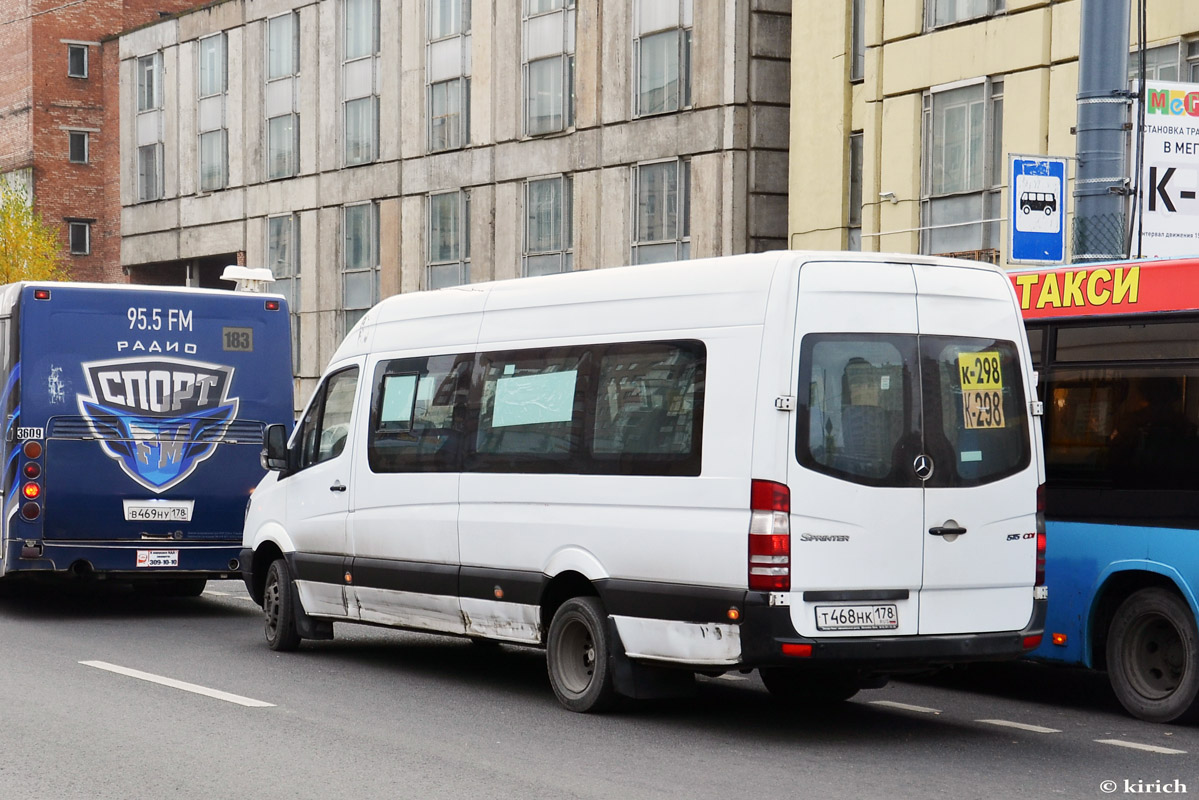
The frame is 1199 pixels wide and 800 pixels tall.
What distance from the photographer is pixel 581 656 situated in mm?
10047

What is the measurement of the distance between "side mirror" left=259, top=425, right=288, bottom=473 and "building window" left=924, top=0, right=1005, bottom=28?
1723 cm

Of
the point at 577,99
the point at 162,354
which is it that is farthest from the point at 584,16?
the point at 162,354

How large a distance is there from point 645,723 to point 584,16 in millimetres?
27237

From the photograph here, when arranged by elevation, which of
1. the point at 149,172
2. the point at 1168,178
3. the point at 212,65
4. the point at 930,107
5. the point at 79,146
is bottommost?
Answer: the point at 1168,178

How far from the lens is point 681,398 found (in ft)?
30.6

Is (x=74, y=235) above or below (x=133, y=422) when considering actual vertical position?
above

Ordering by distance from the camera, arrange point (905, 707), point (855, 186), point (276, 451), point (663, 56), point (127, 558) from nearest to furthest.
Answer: point (905, 707) → point (276, 451) → point (127, 558) → point (855, 186) → point (663, 56)

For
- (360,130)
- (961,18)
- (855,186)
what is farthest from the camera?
(360,130)

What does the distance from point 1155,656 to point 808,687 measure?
2037mm

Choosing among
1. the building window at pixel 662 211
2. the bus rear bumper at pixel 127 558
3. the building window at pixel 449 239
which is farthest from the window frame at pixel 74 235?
the bus rear bumper at pixel 127 558

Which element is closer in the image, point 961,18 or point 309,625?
point 309,625

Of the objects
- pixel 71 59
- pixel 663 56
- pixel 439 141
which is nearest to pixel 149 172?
pixel 71 59

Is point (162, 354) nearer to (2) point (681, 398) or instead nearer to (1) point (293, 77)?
(2) point (681, 398)

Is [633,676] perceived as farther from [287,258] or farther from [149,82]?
[149,82]
